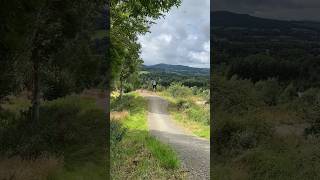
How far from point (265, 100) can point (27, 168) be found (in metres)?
5.99

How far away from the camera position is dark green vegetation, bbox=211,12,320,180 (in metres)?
12.3

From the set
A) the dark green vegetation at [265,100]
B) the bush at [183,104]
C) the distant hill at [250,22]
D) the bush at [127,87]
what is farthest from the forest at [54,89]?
the bush at [127,87]

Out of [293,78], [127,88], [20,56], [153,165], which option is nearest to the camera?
[20,56]

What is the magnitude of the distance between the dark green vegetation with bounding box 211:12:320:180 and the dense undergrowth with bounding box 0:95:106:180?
116 inches

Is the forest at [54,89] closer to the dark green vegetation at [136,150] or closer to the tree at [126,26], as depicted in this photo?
the tree at [126,26]

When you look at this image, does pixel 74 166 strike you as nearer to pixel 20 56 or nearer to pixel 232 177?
pixel 20 56

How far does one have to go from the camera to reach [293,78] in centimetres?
1336

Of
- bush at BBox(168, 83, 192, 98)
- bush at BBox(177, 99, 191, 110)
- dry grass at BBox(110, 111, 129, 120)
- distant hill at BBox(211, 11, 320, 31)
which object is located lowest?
dry grass at BBox(110, 111, 129, 120)

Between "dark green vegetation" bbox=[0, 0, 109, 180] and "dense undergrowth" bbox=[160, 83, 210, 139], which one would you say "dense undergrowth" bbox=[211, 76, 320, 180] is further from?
"dense undergrowth" bbox=[160, 83, 210, 139]

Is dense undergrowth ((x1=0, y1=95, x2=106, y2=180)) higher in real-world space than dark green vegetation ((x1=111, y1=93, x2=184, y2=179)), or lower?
higher

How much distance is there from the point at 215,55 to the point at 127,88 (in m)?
12.0

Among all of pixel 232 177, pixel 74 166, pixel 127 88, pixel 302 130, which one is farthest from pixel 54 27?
pixel 127 88

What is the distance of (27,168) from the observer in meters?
11.3

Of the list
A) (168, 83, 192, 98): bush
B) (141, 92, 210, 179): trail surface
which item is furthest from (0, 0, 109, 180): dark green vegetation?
(168, 83, 192, 98): bush
